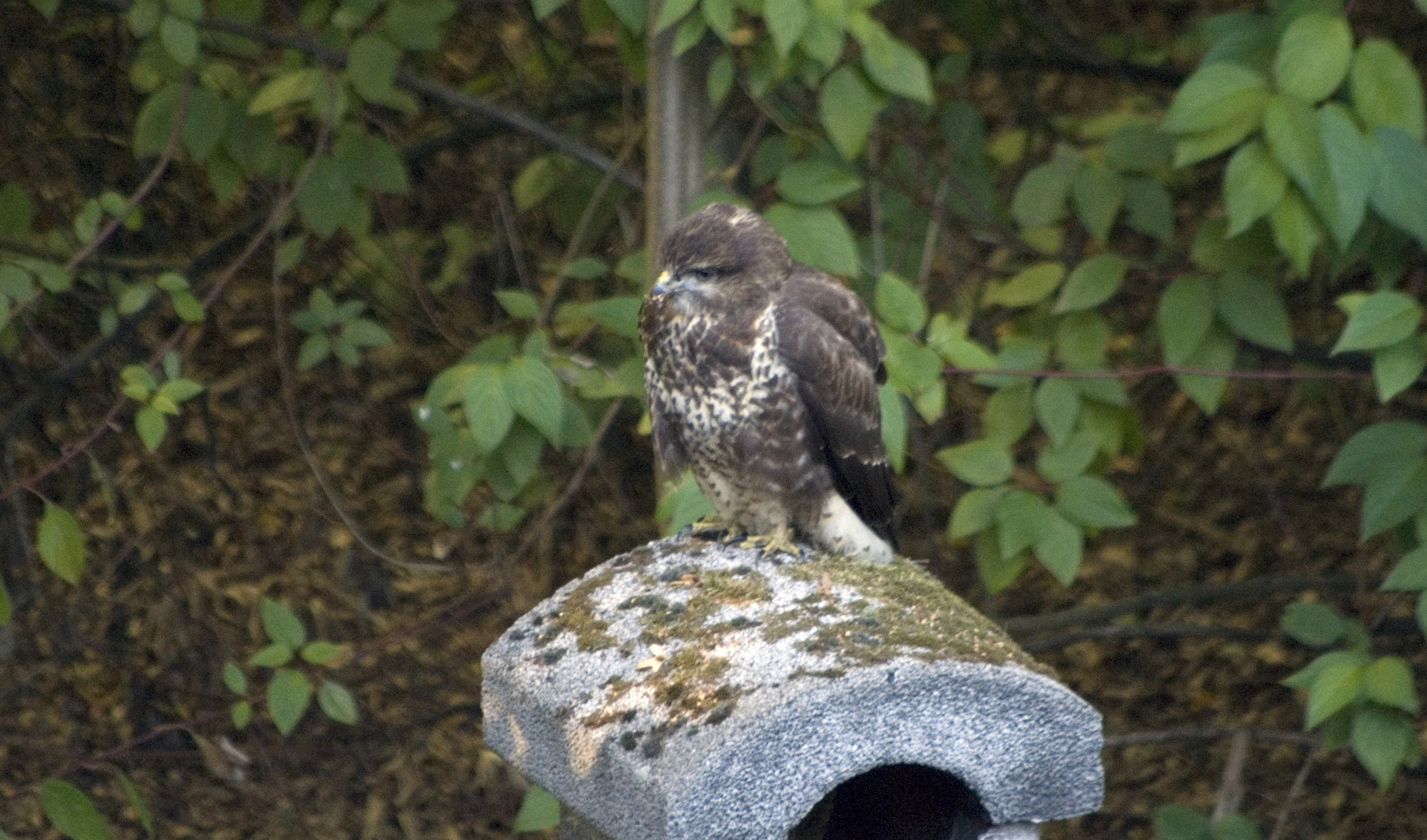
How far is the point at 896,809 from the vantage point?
222 centimetres

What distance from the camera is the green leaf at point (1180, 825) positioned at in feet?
11.9

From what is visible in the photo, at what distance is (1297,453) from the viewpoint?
538cm

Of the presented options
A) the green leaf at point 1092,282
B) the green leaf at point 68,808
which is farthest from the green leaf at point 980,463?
the green leaf at point 68,808

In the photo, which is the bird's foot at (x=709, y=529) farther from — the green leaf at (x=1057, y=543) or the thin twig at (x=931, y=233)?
the thin twig at (x=931, y=233)

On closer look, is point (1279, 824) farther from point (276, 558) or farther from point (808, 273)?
point (276, 558)

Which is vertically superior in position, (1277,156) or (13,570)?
(1277,156)

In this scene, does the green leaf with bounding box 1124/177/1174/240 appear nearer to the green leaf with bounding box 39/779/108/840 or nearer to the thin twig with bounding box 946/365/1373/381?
the thin twig with bounding box 946/365/1373/381

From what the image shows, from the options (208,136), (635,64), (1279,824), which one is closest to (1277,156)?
(635,64)

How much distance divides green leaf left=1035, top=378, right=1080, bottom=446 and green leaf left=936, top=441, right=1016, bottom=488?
108 mm

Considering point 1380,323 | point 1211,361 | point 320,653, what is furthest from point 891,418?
point 320,653

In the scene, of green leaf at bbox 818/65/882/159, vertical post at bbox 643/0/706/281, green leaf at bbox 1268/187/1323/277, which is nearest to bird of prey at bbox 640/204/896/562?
green leaf at bbox 818/65/882/159

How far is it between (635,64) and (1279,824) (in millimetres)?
2234

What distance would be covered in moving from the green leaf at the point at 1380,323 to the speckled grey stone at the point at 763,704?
2.87ft

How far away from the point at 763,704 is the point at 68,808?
1.82m
